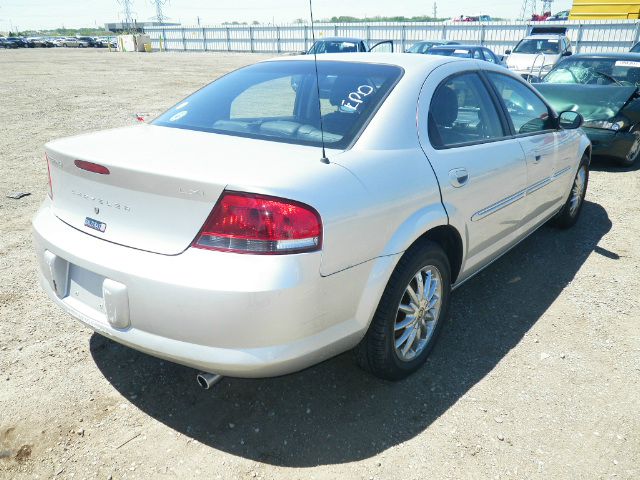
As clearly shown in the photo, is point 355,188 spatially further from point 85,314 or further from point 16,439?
point 16,439

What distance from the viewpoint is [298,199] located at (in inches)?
78.3

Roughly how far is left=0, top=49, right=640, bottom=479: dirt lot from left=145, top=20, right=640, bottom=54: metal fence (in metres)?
25.0

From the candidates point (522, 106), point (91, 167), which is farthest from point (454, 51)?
point (91, 167)

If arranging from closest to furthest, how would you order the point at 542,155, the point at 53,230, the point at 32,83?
the point at 53,230
the point at 542,155
the point at 32,83

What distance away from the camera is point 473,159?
2.94 meters

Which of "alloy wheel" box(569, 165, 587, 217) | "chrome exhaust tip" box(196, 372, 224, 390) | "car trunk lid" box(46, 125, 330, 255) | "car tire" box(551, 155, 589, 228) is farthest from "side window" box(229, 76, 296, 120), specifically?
"alloy wheel" box(569, 165, 587, 217)

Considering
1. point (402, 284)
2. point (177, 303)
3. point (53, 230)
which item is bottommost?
point (402, 284)

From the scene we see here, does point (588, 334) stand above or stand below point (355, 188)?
below

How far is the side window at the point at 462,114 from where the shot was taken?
282cm

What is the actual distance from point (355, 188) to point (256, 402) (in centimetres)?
122

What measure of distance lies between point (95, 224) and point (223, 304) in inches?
29.9

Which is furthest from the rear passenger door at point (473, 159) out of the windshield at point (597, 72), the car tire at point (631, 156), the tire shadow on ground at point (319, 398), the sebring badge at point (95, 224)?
the windshield at point (597, 72)

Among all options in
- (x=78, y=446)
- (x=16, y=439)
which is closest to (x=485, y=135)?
(x=78, y=446)

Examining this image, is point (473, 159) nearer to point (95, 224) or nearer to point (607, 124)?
point (95, 224)
